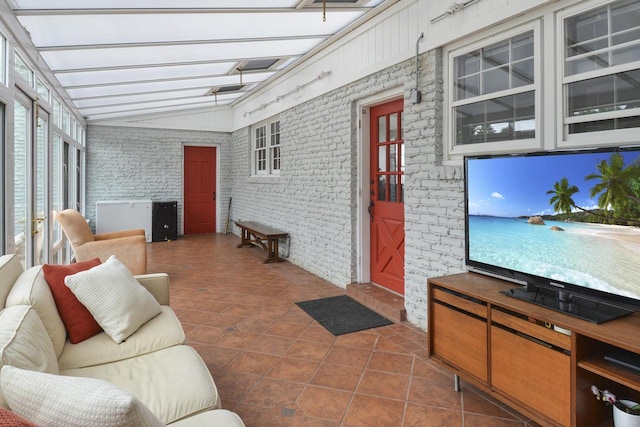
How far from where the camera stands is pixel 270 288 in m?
4.93

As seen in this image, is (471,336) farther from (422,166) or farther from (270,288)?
(270,288)

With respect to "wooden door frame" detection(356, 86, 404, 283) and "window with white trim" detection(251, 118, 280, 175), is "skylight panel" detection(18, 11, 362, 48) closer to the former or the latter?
"wooden door frame" detection(356, 86, 404, 283)

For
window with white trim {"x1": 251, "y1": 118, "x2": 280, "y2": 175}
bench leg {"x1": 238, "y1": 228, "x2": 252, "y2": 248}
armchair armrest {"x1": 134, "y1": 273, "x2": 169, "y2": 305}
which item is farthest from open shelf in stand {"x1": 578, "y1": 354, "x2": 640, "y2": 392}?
bench leg {"x1": 238, "y1": 228, "x2": 252, "y2": 248}

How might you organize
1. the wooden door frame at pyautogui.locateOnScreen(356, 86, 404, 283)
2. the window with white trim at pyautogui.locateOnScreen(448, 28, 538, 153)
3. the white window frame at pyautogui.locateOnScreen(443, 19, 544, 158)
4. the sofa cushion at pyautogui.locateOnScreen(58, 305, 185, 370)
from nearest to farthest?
1. the sofa cushion at pyautogui.locateOnScreen(58, 305, 185, 370)
2. the white window frame at pyautogui.locateOnScreen(443, 19, 544, 158)
3. the window with white trim at pyautogui.locateOnScreen(448, 28, 538, 153)
4. the wooden door frame at pyautogui.locateOnScreen(356, 86, 404, 283)

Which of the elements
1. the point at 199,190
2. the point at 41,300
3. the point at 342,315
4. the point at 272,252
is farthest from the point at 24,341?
the point at 199,190

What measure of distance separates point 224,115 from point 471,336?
874cm

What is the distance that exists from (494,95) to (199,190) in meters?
8.17

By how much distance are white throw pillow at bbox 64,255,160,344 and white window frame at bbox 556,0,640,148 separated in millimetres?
2857

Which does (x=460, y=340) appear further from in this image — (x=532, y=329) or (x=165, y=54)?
(x=165, y=54)

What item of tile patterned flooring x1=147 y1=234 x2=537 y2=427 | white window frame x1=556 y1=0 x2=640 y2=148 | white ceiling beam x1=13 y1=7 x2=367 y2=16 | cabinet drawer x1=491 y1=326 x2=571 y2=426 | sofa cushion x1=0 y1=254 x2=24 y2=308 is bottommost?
tile patterned flooring x1=147 y1=234 x2=537 y2=427

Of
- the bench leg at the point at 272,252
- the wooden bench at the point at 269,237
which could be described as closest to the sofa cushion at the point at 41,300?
the wooden bench at the point at 269,237

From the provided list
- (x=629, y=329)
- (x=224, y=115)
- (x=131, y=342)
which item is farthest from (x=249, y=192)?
(x=629, y=329)

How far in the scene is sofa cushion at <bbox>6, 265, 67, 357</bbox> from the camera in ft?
6.00

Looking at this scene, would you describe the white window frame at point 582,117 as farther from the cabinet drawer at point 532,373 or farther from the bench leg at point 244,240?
the bench leg at point 244,240
